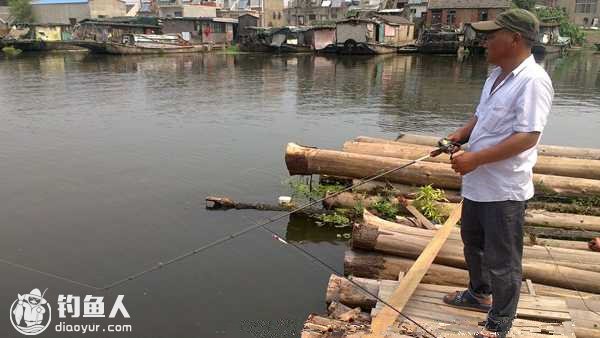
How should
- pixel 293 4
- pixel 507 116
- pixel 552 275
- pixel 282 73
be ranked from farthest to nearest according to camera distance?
pixel 293 4 < pixel 282 73 < pixel 552 275 < pixel 507 116

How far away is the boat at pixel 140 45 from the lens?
44.6m

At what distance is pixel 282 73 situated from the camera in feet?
102

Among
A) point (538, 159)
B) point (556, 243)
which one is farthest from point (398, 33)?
point (556, 243)

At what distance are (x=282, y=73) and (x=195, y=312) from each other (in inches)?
1033

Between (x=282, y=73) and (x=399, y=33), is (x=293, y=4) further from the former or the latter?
(x=282, y=73)

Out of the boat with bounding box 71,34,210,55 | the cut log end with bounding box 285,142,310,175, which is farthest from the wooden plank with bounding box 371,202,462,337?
the boat with bounding box 71,34,210,55

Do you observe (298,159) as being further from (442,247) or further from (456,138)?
(456,138)

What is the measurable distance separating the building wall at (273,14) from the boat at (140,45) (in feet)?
91.0

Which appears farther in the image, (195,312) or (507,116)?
(195,312)

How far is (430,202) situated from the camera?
290 inches

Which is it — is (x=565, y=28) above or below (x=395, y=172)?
above

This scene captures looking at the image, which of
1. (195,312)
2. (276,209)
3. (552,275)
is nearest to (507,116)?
(552,275)

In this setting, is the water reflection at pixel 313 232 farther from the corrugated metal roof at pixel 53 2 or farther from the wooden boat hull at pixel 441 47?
the corrugated metal roof at pixel 53 2

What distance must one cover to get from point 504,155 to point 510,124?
0.74 feet
